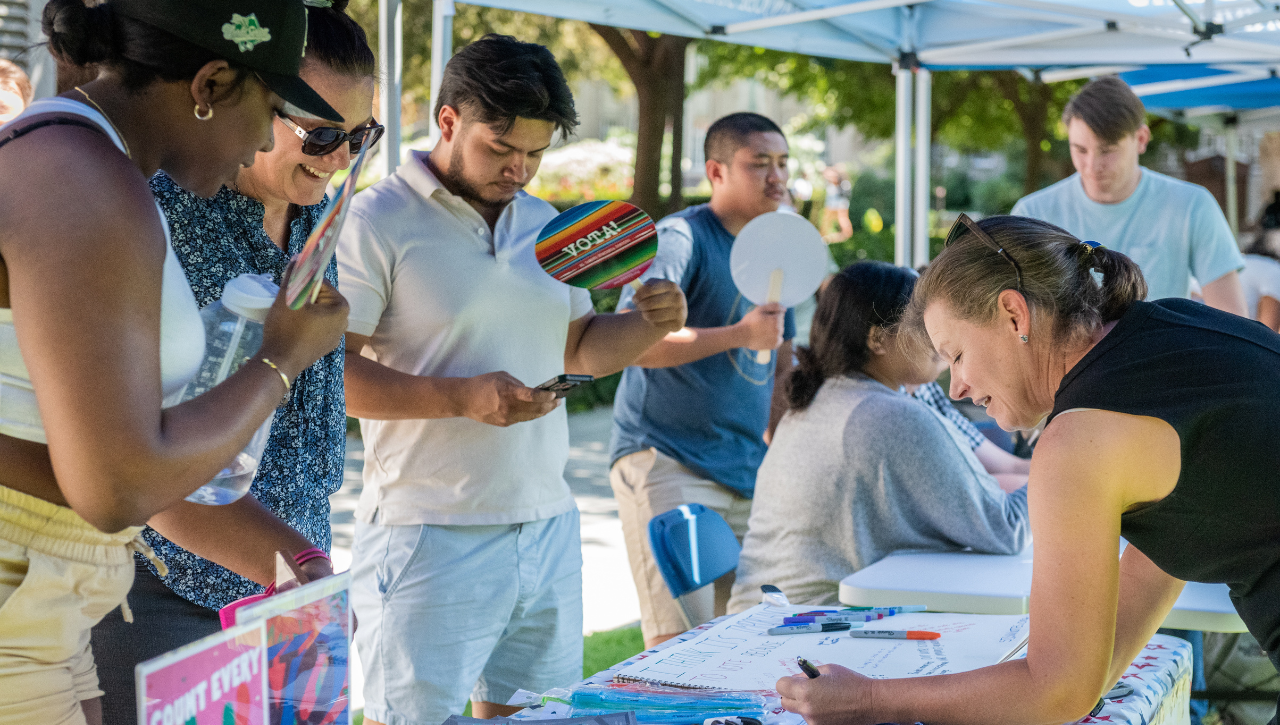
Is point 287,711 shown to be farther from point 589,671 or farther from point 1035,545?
point 589,671

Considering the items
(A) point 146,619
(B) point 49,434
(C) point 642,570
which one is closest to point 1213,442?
(B) point 49,434

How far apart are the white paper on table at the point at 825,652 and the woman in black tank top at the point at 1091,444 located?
7.4 inches

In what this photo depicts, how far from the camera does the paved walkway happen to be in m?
4.76

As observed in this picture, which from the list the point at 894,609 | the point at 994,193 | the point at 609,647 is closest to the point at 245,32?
the point at 894,609

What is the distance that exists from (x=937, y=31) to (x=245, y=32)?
15.4 ft

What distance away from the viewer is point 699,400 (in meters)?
3.42

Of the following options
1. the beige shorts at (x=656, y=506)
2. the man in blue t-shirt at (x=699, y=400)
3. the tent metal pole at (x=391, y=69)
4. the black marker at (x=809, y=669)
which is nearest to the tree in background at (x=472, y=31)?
the man in blue t-shirt at (x=699, y=400)

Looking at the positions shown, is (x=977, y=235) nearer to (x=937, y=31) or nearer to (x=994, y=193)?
(x=937, y=31)

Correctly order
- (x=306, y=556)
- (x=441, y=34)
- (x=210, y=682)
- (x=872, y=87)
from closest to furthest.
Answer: (x=210, y=682) → (x=306, y=556) → (x=441, y=34) → (x=872, y=87)

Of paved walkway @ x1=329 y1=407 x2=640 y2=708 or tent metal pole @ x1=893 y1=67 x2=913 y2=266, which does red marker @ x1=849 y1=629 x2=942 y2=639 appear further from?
tent metal pole @ x1=893 y1=67 x2=913 y2=266

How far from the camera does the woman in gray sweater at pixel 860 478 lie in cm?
268

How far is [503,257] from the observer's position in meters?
2.36

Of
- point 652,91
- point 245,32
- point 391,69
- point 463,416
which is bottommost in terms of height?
point 463,416

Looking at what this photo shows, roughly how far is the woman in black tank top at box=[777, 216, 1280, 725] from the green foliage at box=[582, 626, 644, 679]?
2.67m
